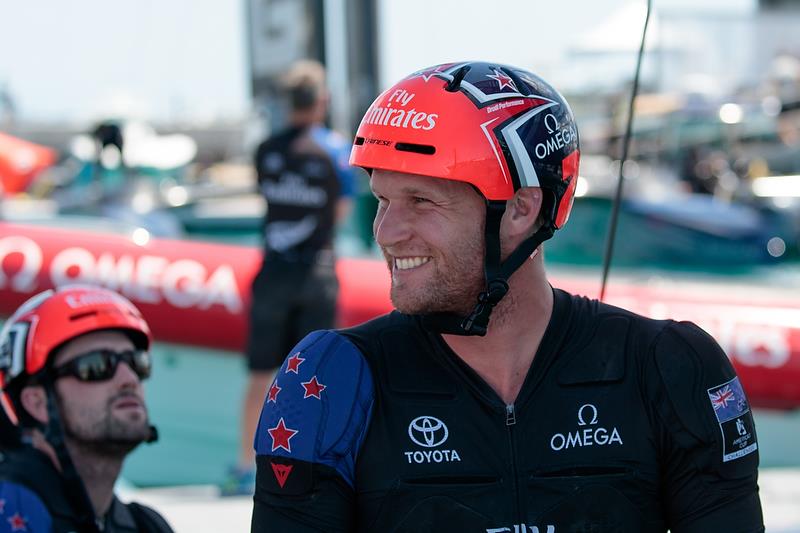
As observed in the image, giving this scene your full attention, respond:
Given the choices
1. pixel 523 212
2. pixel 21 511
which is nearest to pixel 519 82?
pixel 523 212

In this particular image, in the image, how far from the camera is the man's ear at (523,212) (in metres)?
1.89

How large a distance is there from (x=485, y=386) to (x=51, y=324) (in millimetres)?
1581

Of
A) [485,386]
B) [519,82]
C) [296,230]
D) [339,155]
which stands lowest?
[485,386]

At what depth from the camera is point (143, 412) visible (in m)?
2.94

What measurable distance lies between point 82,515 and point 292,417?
3.53ft

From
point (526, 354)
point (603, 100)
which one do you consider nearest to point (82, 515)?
point (526, 354)

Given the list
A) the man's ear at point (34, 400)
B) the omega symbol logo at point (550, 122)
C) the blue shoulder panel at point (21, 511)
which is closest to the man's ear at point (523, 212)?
the omega symbol logo at point (550, 122)

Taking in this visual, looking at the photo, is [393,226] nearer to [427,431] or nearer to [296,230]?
[427,431]

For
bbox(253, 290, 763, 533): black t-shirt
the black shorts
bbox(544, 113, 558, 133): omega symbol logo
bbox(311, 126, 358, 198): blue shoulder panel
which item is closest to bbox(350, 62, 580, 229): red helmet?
bbox(544, 113, 558, 133): omega symbol logo

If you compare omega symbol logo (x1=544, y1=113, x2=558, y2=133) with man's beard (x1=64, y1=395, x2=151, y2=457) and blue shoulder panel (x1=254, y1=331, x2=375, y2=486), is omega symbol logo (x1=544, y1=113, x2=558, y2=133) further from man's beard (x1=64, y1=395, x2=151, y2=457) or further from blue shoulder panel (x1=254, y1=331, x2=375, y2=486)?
man's beard (x1=64, y1=395, x2=151, y2=457)

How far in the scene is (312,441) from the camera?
170 centimetres

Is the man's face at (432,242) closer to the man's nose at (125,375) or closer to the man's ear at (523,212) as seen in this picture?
the man's ear at (523,212)

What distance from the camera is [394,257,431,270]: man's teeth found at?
5.91 ft

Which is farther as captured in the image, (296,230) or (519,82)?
(296,230)
